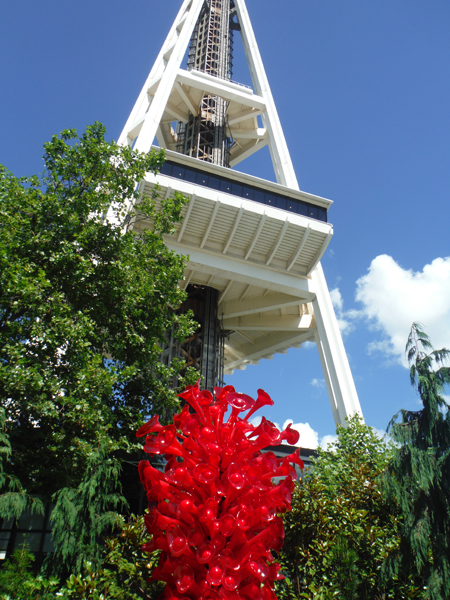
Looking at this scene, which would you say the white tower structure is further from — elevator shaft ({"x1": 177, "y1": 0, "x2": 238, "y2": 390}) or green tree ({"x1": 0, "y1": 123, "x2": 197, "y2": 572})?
green tree ({"x1": 0, "y1": 123, "x2": 197, "y2": 572})

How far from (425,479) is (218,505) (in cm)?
367

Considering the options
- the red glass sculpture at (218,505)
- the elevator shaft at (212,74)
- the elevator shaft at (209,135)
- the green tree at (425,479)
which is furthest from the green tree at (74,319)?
the elevator shaft at (212,74)

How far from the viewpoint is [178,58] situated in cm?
2992

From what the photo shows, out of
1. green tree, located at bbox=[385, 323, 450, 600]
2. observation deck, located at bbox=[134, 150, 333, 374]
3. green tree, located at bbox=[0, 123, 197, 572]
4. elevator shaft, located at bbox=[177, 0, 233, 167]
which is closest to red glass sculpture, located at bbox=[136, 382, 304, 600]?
green tree, located at bbox=[385, 323, 450, 600]

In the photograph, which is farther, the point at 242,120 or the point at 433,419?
the point at 242,120

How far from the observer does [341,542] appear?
30.1 ft

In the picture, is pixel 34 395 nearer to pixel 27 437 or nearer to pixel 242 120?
pixel 27 437

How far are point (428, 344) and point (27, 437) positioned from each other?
10.3 metres

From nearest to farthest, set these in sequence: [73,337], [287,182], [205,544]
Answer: [205,544]
[73,337]
[287,182]

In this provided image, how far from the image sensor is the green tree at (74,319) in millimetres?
10898

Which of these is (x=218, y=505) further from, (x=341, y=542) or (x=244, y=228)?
(x=244, y=228)

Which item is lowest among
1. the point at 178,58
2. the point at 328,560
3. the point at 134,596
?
the point at 134,596

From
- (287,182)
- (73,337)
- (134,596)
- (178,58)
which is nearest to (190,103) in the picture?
(178,58)

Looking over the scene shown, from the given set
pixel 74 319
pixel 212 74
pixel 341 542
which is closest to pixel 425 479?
pixel 341 542
